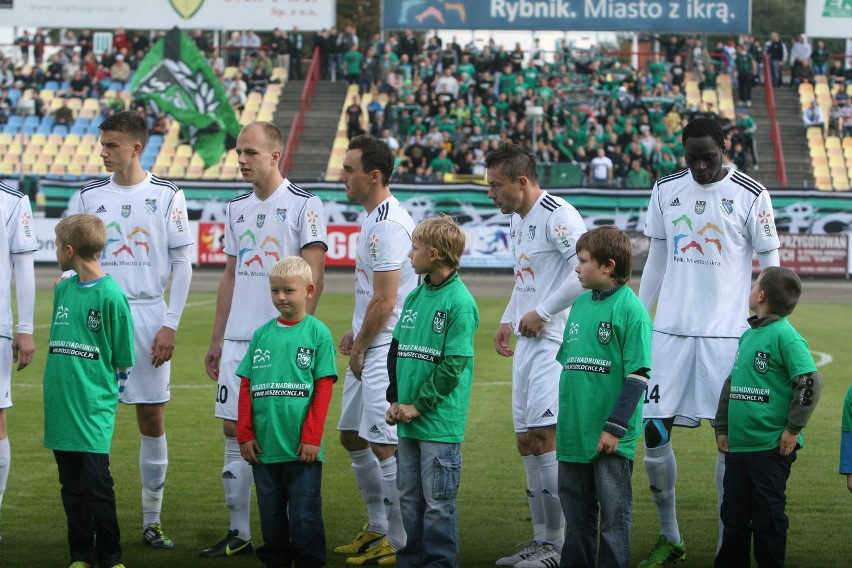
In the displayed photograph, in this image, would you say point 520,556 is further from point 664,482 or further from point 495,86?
point 495,86

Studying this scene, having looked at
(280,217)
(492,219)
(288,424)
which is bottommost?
(288,424)

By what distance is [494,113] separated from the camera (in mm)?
35000

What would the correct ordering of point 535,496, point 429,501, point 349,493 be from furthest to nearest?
1. point 349,493
2. point 535,496
3. point 429,501

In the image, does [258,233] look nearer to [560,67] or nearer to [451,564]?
[451,564]

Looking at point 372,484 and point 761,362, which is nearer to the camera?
point 761,362

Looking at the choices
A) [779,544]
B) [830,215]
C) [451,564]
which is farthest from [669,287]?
[830,215]

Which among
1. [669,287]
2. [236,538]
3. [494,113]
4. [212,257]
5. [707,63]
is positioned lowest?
[236,538]

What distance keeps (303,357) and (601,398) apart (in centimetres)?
149

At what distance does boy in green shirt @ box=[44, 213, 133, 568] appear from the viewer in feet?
20.6

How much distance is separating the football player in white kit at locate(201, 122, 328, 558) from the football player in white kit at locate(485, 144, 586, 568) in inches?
44.8

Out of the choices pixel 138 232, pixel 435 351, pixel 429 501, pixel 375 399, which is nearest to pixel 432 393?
pixel 435 351

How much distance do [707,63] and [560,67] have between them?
519 cm

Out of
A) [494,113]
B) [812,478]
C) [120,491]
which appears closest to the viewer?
[120,491]

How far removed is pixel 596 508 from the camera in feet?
19.8
